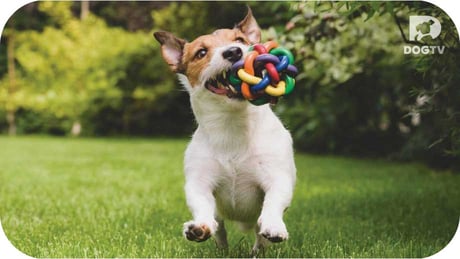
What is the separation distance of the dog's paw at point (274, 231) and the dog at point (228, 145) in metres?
0.24

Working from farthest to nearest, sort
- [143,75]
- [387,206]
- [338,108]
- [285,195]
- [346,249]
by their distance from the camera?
[143,75], [338,108], [387,206], [346,249], [285,195]

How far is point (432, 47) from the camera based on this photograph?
10.4 ft

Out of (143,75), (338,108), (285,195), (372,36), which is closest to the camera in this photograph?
(285,195)

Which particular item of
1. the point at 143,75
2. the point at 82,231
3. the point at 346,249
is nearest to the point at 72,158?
the point at 143,75

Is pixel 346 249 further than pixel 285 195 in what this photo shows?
Yes

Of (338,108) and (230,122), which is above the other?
(230,122)

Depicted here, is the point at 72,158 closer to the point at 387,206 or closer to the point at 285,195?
the point at 387,206

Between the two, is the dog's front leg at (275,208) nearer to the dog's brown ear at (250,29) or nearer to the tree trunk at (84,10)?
the dog's brown ear at (250,29)

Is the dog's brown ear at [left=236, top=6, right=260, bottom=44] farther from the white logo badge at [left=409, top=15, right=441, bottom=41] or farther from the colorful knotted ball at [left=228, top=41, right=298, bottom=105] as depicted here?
the white logo badge at [left=409, top=15, right=441, bottom=41]

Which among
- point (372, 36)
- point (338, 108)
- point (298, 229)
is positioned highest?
point (372, 36)

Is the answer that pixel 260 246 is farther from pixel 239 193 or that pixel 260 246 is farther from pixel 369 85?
pixel 369 85

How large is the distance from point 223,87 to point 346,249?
40.4 inches

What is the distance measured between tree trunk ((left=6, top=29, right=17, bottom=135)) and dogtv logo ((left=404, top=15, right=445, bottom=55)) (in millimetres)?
6170

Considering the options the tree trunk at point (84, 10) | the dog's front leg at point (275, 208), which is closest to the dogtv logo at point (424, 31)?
the dog's front leg at point (275, 208)
